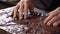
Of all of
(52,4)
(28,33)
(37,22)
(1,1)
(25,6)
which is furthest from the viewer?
(1,1)

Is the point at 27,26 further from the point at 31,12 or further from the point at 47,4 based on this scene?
the point at 47,4

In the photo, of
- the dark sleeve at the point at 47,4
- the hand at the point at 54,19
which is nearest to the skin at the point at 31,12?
the hand at the point at 54,19

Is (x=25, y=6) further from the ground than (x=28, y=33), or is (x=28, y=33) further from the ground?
(x=25, y=6)

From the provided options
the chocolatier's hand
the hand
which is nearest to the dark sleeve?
the chocolatier's hand

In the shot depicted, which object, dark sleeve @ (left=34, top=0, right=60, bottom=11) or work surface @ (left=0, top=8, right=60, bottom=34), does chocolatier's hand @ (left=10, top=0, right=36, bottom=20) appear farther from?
dark sleeve @ (left=34, top=0, right=60, bottom=11)

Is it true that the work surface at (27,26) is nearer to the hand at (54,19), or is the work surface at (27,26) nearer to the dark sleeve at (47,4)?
the hand at (54,19)

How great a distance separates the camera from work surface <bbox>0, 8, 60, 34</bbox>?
0.68m

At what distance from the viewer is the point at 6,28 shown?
71 centimetres

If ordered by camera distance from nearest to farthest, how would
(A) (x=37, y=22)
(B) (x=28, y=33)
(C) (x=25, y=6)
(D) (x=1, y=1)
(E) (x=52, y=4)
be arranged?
(B) (x=28, y=33) → (A) (x=37, y=22) → (C) (x=25, y=6) → (E) (x=52, y=4) → (D) (x=1, y=1)

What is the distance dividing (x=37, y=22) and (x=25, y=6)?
169 mm

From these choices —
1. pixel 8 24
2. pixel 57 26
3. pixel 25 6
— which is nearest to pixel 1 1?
pixel 25 6

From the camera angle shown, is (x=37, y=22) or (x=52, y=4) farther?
(x=52, y=4)

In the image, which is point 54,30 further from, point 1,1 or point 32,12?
point 1,1

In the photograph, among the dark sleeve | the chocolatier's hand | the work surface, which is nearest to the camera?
the work surface
